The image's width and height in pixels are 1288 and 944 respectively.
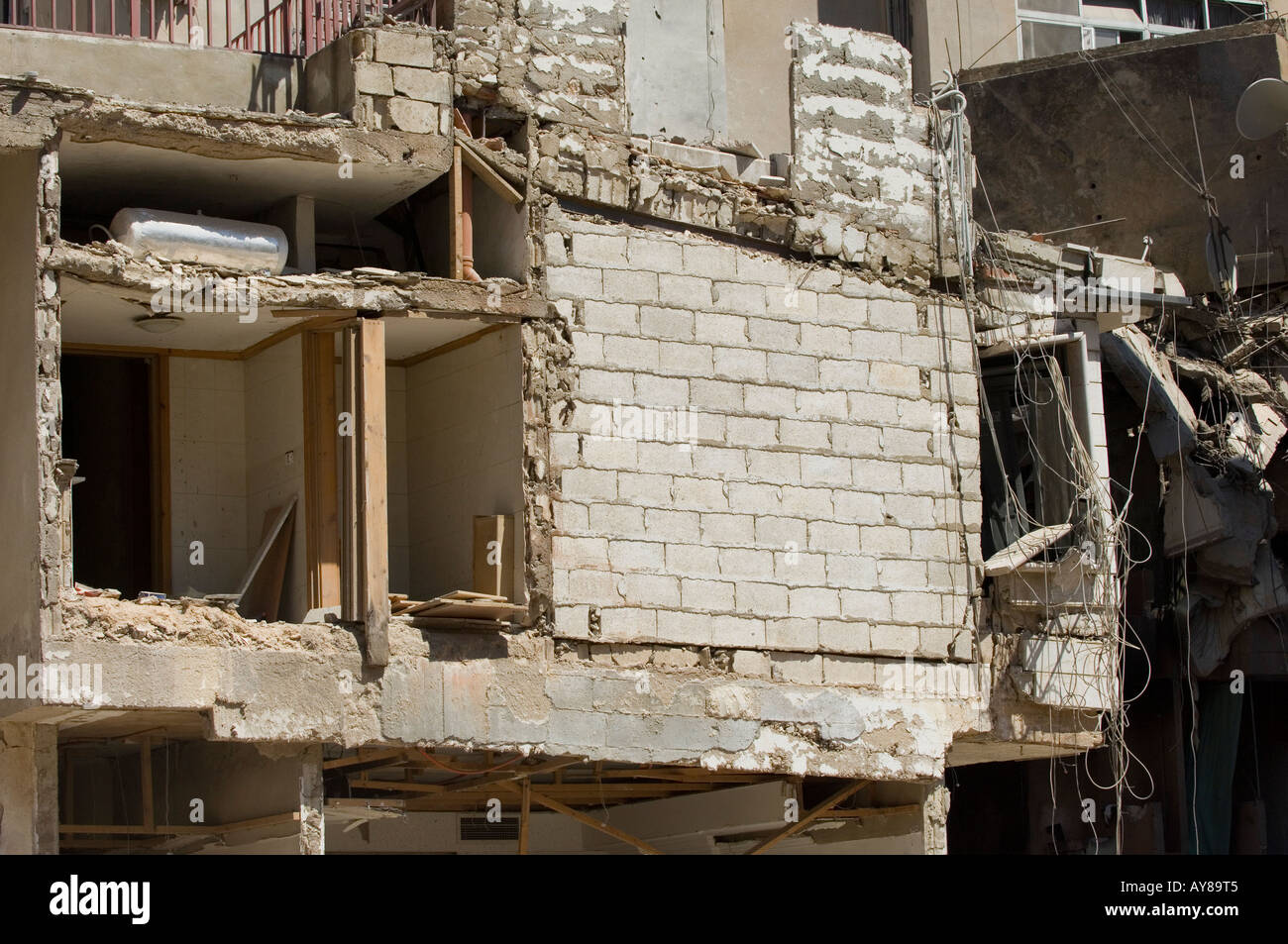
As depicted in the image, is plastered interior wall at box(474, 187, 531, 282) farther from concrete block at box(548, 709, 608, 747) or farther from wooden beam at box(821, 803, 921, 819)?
wooden beam at box(821, 803, 921, 819)

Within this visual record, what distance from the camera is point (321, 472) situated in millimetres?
15633

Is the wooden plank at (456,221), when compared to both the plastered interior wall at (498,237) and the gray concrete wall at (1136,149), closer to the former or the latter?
the plastered interior wall at (498,237)

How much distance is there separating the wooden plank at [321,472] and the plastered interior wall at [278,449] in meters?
0.10

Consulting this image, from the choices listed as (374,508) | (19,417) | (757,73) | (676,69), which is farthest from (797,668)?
(757,73)

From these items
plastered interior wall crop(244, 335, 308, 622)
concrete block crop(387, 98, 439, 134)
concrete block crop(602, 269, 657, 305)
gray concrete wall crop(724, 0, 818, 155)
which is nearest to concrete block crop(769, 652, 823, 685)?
concrete block crop(602, 269, 657, 305)

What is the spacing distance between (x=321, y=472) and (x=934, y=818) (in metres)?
5.34

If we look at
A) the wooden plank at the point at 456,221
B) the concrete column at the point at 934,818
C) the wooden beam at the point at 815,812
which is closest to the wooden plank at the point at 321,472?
the wooden plank at the point at 456,221

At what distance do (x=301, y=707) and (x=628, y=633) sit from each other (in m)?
2.38

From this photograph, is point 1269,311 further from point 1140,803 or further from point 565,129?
point 565,129

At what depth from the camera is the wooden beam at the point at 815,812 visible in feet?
56.9

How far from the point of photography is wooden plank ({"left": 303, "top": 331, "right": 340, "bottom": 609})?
15.6 meters

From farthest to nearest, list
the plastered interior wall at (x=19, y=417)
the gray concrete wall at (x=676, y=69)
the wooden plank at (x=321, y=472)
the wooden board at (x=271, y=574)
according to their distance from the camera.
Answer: the gray concrete wall at (x=676, y=69) < the wooden board at (x=271, y=574) < the wooden plank at (x=321, y=472) < the plastered interior wall at (x=19, y=417)

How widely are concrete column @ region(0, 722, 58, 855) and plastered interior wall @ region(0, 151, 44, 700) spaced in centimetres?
36

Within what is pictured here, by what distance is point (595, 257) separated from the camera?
16.4 metres
